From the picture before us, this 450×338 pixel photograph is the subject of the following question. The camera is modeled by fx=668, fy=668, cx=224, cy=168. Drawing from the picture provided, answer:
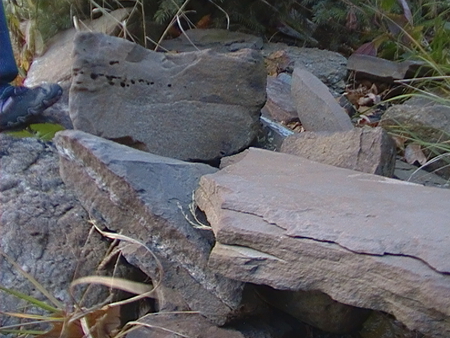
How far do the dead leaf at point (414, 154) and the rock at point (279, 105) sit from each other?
0.50m

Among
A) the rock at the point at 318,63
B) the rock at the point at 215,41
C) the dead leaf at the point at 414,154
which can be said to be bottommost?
the rock at the point at 318,63

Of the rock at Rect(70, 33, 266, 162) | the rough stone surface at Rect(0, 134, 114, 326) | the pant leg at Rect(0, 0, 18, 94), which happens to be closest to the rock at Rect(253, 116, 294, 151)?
the rock at Rect(70, 33, 266, 162)

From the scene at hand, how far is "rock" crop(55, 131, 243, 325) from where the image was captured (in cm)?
163

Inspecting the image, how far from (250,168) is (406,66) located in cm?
201

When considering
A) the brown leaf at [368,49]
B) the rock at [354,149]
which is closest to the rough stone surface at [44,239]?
the rock at [354,149]

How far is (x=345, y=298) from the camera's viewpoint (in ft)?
4.41

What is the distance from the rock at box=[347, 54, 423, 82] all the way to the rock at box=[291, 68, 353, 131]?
0.92 metres

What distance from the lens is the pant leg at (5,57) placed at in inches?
104

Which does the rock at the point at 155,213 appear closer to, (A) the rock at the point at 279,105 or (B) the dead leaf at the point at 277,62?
(A) the rock at the point at 279,105

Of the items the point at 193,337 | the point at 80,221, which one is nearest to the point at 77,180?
the point at 80,221

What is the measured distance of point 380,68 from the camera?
360 cm

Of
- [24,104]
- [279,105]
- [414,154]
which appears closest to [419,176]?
[414,154]

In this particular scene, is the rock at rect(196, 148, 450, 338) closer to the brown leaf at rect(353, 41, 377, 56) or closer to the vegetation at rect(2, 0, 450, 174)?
the vegetation at rect(2, 0, 450, 174)

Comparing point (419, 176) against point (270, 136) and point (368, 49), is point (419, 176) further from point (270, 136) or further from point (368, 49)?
point (368, 49)
